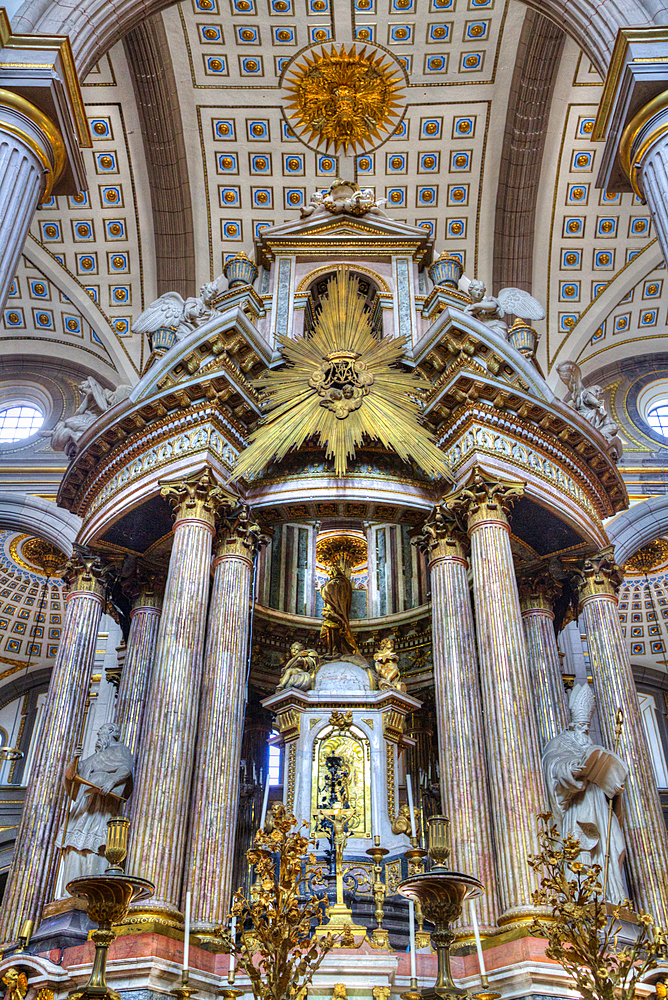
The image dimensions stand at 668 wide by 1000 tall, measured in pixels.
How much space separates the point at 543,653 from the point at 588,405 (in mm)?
3724

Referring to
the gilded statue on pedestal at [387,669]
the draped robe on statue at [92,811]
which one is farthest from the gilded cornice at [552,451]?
the draped robe on statue at [92,811]

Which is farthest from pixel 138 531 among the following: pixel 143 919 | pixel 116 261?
pixel 116 261

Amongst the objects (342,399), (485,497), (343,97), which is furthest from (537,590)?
(343,97)

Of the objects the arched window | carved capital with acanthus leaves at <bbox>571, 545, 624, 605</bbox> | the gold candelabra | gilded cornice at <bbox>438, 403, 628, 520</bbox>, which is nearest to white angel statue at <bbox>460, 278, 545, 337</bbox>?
gilded cornice at <bbox>438, 403, 628, 520</bbox>

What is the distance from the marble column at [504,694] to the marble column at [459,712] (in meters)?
0.19

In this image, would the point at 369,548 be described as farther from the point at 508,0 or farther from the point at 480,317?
the point at 508,0

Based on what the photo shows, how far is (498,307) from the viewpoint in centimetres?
1365

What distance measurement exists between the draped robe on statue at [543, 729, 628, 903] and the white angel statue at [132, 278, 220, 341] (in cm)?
742

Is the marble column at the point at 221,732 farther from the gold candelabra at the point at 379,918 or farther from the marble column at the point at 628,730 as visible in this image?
the marble column at the point at 628,730

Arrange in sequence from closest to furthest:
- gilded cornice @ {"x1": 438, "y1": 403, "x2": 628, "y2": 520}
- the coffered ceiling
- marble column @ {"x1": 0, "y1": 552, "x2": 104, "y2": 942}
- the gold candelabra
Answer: the gold candelabra < marble column @ {"x1": 0, "y1": 552, "x2": 104, "y2": 942} < gilded cornice @ {"x1": 438, "y1": 403, "x2": 628, "y2": 520} < the coffered ceiling

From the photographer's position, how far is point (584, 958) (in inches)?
232

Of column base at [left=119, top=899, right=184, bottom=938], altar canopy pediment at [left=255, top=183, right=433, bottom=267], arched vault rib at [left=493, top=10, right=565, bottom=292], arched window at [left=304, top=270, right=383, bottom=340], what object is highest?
arched vault rib at [left=493, top=10, right=565, bottom=292]

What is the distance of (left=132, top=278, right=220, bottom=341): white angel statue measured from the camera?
13316 mm

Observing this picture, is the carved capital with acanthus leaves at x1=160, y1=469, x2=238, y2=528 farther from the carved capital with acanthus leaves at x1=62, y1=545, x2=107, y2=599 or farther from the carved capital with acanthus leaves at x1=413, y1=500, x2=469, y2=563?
the carved capital with acanthus leaves at x1=413, y1=500, x2=469, y2=563
